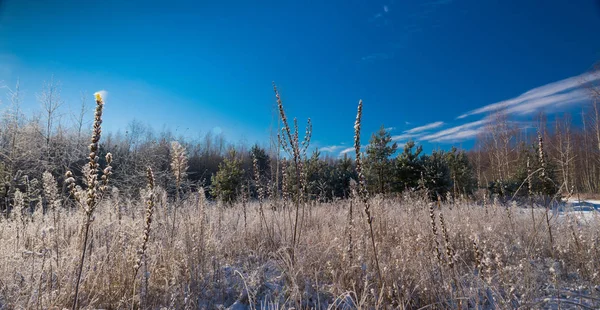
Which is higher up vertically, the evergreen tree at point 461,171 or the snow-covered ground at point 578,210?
the evergreen tree at point 461,171

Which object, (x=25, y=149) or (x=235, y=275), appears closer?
(x=235, y=275)

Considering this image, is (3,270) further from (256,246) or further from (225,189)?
(225,189)


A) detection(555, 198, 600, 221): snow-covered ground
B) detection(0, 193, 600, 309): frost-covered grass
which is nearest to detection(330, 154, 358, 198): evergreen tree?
detection(555, 198, 600, 221): snow-covered ground

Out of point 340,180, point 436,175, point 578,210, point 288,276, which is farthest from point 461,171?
point 288,276

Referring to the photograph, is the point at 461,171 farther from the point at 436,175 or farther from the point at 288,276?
the point at 288,276

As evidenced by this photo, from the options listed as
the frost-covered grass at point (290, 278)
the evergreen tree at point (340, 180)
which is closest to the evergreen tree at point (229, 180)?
the evergreen tree at point (340, 180)

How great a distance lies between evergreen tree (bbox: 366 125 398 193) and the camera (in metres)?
13.0

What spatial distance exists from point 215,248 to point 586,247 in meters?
5.08

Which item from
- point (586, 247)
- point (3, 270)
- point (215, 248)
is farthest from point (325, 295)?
point (586, 247)

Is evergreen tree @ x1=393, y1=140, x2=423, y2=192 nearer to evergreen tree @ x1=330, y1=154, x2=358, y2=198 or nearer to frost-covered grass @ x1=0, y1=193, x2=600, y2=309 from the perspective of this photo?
evergreen tree @ x1=330, y1=154, x2=358, y2=198

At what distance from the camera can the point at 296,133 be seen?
2688mm

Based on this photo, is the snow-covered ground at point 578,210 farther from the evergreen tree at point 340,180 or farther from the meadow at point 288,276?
the evergreen tree at point 340,180

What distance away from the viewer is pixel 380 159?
13.3m

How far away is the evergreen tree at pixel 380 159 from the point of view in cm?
1302
